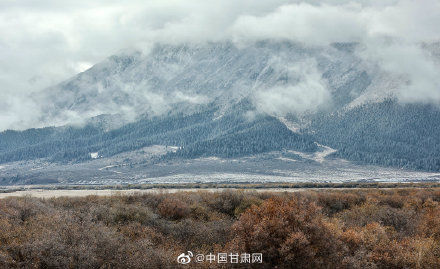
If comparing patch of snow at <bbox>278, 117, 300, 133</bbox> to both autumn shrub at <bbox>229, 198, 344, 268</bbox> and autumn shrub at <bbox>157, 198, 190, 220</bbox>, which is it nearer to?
autumn shrub at <bbox>157, 198, 190, 220</bbox>

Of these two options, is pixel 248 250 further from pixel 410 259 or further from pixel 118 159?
pixel 118 159

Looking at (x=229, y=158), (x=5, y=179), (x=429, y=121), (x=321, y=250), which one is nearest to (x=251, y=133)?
(x=229, y=158)

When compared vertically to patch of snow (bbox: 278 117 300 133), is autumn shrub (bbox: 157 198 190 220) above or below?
below

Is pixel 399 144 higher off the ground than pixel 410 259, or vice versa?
pixel 399 144

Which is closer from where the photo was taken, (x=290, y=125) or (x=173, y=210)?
(x=173, y=210)

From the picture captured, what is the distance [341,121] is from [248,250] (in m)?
166

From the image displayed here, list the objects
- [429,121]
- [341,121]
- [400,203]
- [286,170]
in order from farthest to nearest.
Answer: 1. [341,121]
2. [429,121]
3. [286,170]
4. [400,203]

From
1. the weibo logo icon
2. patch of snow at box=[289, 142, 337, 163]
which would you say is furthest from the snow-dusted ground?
the weibo logo icon

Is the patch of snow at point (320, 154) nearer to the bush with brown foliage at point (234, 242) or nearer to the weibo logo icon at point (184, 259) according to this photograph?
the bush with brown foliage at point (234, 242)

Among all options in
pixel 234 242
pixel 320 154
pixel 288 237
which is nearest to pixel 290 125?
pixel 320 154

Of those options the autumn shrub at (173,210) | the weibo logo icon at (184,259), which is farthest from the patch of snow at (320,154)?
the weibo logo icon at (184,259)

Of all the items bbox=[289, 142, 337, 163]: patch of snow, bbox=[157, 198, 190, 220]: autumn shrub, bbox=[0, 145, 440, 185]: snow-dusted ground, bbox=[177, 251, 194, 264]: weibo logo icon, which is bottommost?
bbox=[177, 251, 194, 264]: weibo logo icon

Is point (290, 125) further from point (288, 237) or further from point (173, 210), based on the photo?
point (288, 237)

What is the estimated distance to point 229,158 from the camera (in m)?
159
